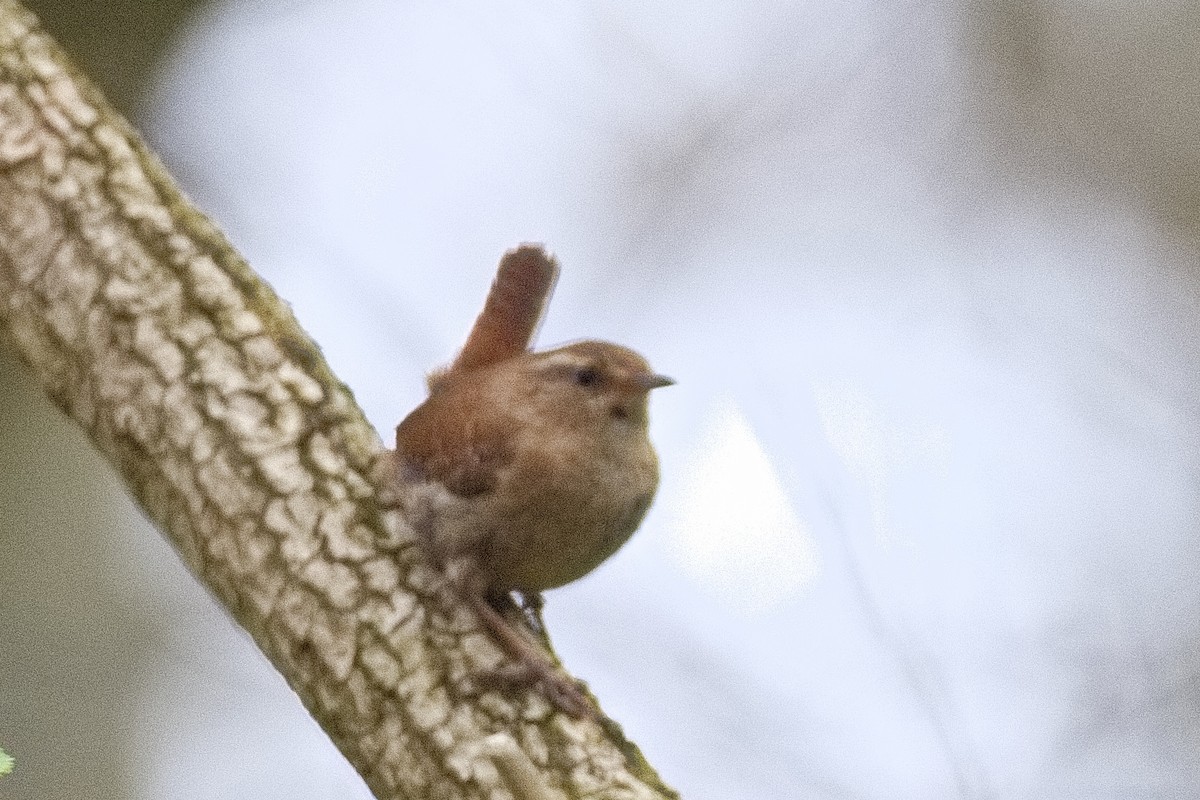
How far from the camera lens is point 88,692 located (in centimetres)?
475

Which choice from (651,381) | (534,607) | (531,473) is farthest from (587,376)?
(534,607)

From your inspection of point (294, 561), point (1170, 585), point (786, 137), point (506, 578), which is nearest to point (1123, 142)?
point (786, 137)

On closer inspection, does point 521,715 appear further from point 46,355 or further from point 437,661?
point 46,355

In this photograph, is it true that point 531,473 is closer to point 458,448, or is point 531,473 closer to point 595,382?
point 458,448

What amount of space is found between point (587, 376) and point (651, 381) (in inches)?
5.8

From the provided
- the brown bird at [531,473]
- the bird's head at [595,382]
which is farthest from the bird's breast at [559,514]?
the bird's head at [595,382]

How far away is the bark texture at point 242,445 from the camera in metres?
2.37

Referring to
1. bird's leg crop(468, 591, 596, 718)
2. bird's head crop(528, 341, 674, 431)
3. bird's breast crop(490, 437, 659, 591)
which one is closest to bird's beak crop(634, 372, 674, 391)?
bird's head crop(528, 341, 674, 431)

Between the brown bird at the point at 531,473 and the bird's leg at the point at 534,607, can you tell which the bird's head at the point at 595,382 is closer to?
the brown bird at the point at 531,473

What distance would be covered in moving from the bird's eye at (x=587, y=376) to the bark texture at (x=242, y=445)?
0.49 meters

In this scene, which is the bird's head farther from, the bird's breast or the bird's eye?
the bird's breast

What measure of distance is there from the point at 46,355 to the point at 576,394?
1.13 m

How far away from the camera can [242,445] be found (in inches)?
102

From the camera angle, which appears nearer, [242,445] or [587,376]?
[242,445]
